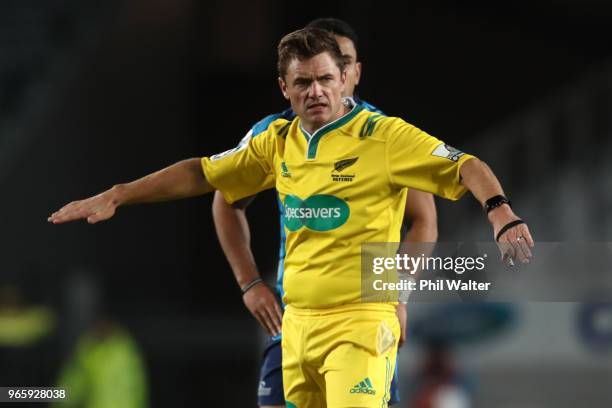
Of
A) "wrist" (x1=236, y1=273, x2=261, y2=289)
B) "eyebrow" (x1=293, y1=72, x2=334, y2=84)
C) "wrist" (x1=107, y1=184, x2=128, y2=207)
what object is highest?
"eyebrow" (x1=293, y1=72, x2=334, y2=84)

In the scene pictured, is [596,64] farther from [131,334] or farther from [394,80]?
[131,334]

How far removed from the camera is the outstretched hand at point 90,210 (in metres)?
4.43

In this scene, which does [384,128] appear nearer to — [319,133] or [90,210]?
[319,133]

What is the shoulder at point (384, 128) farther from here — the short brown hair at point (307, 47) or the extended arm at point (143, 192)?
the extended arm at point (143, 192)

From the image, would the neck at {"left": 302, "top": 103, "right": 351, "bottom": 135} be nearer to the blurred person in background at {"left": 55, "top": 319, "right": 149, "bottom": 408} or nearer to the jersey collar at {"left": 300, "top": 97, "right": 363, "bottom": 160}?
the jersey collar at {"left": 300, "top": 97, "right": 363, "bottom": 160}

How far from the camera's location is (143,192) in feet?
15.1

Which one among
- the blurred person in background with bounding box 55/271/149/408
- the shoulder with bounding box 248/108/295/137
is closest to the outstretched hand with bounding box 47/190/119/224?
the shoulder with bounding box 248/108/295/137

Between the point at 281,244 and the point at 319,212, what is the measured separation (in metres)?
0.72

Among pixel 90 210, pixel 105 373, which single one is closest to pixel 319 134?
pixel 90 210

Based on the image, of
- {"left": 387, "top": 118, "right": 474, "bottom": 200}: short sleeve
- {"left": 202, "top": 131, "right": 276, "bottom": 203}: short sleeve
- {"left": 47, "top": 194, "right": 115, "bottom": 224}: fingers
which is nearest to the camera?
{"left": 387, "top": 118, "right": 474, "bottom": 200}: short sleeve

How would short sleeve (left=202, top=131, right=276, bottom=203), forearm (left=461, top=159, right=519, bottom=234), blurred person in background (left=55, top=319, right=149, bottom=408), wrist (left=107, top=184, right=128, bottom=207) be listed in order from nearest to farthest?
1. forearm (left=461, top=159, right=519, bottom=234)
2. wrist (left=107, top=184, right=128, bottom=207)
3. short sleeve (left=202, top=131, right=276, bottom=203)
4. blurred person in background (left=55, top=319, right=149, bottom=408)

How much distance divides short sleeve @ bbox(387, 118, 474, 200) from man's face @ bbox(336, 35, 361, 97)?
2.23 feet

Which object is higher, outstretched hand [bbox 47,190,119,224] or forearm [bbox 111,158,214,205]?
forearm [bbox 111,158,214,205]

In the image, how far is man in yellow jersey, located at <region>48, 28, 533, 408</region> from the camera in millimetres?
4262
